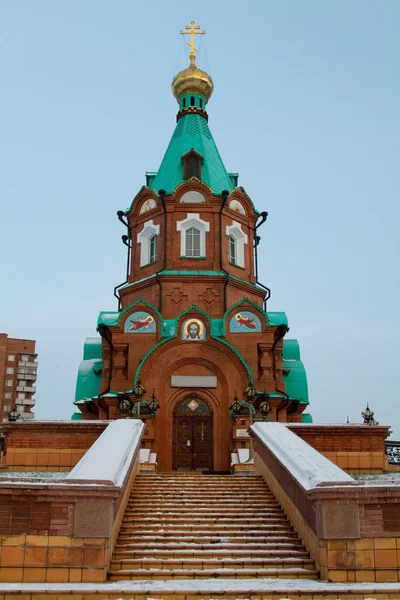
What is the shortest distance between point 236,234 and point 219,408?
21.2 feet

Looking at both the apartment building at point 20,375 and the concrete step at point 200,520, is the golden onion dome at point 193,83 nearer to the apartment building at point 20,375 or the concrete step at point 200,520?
the concrete step at point 200,520

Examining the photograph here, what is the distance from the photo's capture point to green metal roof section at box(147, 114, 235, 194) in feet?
73.0

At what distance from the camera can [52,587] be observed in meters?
6.61

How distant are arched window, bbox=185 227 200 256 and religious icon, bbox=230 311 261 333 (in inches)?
109

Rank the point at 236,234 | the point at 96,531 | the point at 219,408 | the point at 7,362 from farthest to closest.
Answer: the point at 7,362 → the point at 236,234 → the point at 219,408 → the point at 96,531

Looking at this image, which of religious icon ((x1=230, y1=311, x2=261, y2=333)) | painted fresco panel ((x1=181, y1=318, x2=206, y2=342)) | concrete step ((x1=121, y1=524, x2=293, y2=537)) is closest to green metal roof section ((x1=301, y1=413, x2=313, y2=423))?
religious icon ((x1=230, y1=311, x2=261, y2=333))

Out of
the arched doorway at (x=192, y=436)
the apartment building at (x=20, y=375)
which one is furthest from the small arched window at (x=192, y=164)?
the apartment building at (x=20, y=375)

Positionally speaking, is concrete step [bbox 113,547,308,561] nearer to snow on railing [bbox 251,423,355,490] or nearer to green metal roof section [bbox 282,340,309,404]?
snow on railing [bbox 251,423,355,490]

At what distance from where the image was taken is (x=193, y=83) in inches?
992

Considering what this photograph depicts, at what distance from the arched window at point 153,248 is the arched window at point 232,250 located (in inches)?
96.3

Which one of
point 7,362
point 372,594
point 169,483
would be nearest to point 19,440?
point 169,483

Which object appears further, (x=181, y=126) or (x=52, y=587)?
(x=181, y=126)

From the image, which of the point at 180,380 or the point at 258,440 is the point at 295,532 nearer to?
the point at 258,440

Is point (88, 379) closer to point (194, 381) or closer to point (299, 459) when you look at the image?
point (194, 381)
